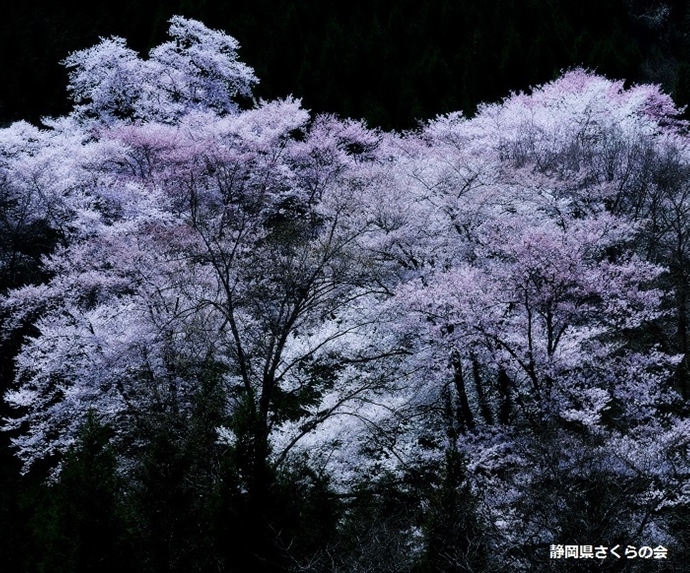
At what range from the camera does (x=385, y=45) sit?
118 feet

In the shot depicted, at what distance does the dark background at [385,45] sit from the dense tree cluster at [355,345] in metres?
10.8

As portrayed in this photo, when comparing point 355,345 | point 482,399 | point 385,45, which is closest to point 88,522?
point 355,345

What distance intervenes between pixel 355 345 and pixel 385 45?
82.4 ft

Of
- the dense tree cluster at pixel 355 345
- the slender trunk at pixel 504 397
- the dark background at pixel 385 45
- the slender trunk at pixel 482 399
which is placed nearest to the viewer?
the dense tree cluster at pixel 355 345

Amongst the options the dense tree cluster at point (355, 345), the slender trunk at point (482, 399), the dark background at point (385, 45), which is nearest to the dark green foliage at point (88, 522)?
the dense tree cluster at point (355, 345)

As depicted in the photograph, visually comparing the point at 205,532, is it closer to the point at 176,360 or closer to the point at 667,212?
the point at 176,360

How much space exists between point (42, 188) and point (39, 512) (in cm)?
1042

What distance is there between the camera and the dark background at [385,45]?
3253 cm

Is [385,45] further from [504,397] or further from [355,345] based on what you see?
[504,397]

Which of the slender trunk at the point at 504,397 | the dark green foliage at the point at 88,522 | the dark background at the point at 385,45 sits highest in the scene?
the dark background at the point at 385,45

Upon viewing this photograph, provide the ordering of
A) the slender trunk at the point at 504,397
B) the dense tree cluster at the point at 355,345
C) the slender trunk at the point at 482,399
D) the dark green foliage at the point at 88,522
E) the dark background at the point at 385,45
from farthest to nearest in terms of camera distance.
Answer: the dark background at the point at 385,45
the slender trunk at the point at 482,399
the slender trunk at the point at 504,397
the dense tree cluster at the point at 355,345
the dark green foliage at the point at 88,522

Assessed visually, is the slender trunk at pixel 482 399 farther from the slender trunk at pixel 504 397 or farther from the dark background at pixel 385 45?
the dark background at pixel 385 45

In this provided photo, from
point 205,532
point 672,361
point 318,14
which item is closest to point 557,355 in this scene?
point 672,361

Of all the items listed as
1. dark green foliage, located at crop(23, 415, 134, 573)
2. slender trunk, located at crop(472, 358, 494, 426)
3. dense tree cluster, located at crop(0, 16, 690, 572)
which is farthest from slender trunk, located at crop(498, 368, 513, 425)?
dark green foliage, located at crop(23, 415, 134, 573)
